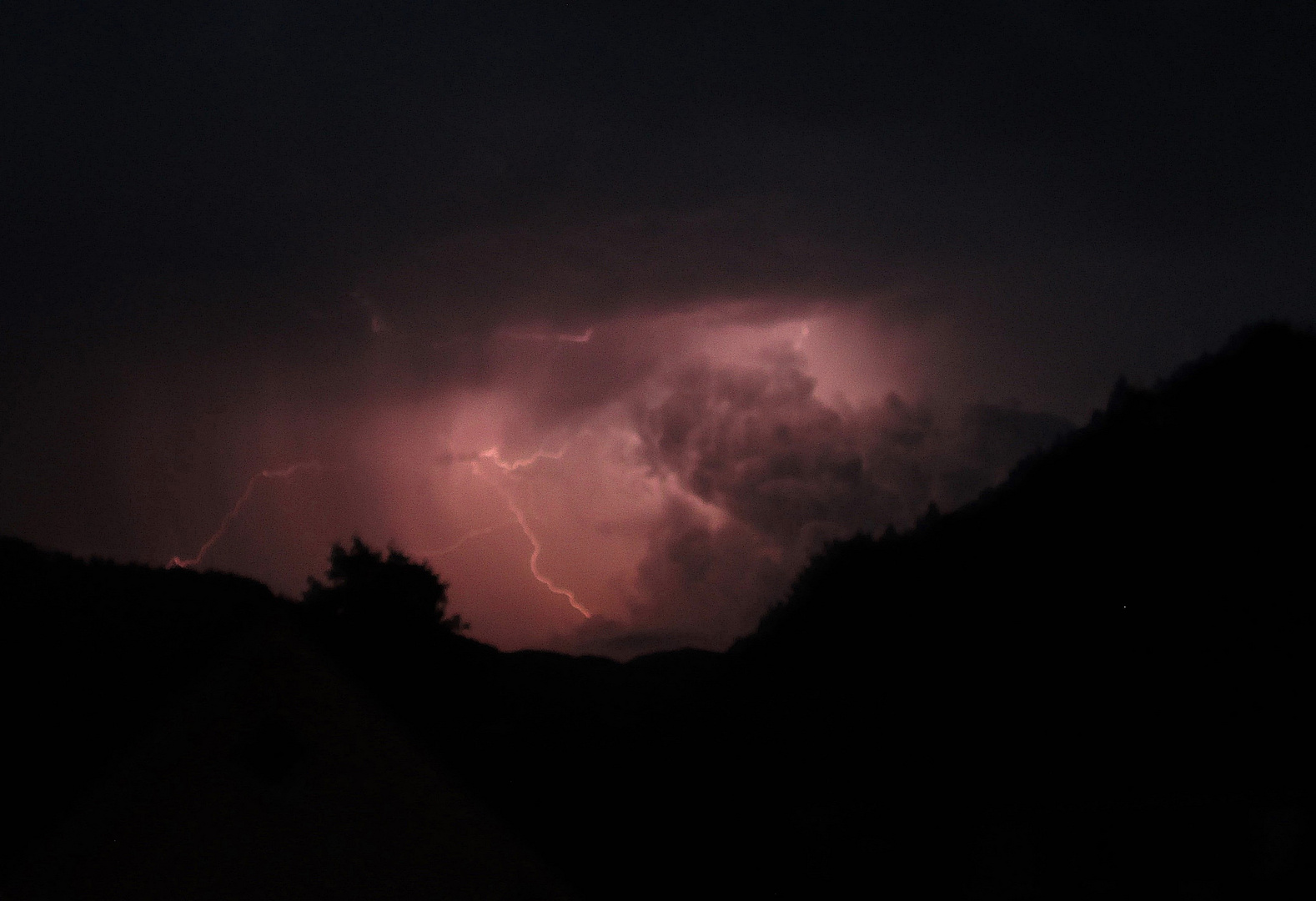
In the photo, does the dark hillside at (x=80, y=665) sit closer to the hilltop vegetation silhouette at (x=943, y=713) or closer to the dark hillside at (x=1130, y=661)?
the hilltop vegetation silhouette at (x=943, y=713)

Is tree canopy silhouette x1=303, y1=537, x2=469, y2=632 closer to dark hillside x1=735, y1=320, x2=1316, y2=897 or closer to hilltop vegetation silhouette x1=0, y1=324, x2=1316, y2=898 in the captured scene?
hilltop vegetation silhouette x1=0, y1=324, x2=1316, y2=898

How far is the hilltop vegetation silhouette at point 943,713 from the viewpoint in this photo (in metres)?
7.93

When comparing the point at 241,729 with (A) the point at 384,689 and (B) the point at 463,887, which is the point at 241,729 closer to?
(A) the point at 384,689

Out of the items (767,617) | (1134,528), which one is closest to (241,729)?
(1134,528)

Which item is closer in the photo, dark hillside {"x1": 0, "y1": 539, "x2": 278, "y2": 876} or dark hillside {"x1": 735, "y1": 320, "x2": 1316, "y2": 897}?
dark hillside {"x1": 0, "y1": 539, "x2": 278, "y2": 876}

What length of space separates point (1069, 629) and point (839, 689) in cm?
505

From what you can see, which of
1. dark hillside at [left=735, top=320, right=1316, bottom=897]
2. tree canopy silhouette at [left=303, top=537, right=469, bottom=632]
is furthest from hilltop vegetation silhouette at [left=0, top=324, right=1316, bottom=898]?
tree canopy silhouette at [left=303, top=537, right=469, bottom=632]

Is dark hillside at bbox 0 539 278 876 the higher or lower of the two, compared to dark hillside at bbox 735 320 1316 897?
lower

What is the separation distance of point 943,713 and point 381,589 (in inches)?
1057

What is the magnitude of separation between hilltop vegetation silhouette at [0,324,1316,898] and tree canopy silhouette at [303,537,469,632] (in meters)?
16.3

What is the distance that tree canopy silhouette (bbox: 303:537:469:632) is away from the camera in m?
31.6

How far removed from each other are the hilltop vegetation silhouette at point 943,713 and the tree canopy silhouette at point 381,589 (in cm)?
1633

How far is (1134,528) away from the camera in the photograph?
1108 cm

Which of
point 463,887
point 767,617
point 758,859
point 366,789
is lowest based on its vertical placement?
point 463,887
